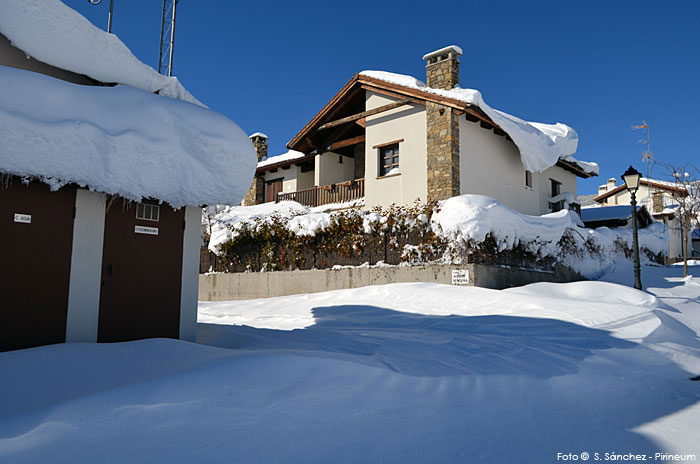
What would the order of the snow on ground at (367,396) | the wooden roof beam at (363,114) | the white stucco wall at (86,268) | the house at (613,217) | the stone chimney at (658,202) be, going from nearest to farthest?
1. the snow on ground at (367,396)
2. the white stucco wall at (86,268)
3. the wooden roof beam at (363,114)
4. the house at (613,217)
5. the stone chimney at (658,202)

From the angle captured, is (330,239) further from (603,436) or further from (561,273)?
(603,436)

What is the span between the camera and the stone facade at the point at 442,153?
15.2 metres

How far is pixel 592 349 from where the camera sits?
7.15 meters

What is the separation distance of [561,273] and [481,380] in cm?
1198

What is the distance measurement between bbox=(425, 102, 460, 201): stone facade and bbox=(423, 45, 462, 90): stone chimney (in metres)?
2.11

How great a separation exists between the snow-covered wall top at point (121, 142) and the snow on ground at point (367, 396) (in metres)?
Result: 2.04

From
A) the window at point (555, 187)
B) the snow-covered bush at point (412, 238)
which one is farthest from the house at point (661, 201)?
the snow-covered bush at point (412, 238)

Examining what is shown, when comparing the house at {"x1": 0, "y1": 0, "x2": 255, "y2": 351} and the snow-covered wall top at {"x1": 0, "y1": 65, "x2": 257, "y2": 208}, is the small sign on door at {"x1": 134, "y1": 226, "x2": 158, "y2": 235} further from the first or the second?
the snow-covered wall top at {"x1": 0, "y1": 65, "x2": 257, "y2": 208}

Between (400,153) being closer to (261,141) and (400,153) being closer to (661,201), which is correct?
(261,141)

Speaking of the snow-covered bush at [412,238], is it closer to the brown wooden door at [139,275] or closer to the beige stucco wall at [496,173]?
the beige stucco wall at [496,173]

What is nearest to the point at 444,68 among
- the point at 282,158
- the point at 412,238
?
the point at 412,238

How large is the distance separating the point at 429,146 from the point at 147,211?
10611mm

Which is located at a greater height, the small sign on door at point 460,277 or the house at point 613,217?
the house at point 613,217

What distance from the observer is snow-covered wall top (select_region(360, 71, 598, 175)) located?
15.5 meters
